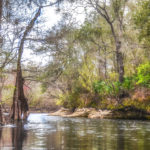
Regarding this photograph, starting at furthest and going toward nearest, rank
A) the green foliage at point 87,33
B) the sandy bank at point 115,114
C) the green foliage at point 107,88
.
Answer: the green foliage at point 87,33 < the green foliage at point 107,88 < the sandy bank at point 115,114

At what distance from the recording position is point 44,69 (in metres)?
20.5

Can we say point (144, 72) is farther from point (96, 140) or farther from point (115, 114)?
point (96, 140)

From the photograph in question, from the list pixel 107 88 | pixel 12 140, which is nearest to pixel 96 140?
pixel 12 140

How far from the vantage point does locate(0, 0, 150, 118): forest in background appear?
1252cm

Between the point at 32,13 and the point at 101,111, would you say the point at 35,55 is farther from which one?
the point at 101,111

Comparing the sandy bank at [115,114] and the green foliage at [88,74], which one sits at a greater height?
A: the green foliage at [88,74]

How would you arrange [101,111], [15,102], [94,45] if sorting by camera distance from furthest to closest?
[94,45] → [101,111] → [15,102]

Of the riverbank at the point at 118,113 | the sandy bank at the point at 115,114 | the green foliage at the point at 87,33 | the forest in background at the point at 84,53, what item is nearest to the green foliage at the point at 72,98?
the forest in background at the point at 84,53

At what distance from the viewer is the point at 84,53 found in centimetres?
3127

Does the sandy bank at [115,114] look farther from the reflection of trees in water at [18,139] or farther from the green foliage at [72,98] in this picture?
the reflection of trees in water at [18,139]

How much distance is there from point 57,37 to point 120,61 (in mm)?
14312

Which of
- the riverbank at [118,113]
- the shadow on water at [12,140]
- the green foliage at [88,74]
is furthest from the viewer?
the green foliage at [88,74]

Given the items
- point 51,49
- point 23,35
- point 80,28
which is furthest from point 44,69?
point 80,28

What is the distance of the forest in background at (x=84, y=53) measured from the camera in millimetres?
12516
